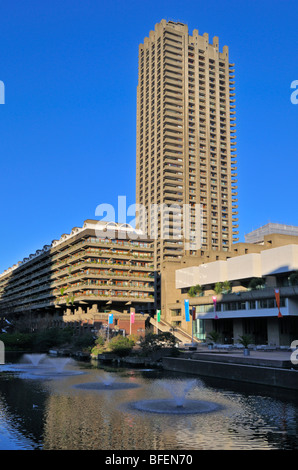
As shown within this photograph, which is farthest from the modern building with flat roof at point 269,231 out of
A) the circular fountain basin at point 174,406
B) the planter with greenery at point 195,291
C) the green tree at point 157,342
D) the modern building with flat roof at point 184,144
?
the circular fountain basin at point 174,406

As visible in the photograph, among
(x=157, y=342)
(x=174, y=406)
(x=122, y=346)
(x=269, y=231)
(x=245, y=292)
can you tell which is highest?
(x=269, y=231)

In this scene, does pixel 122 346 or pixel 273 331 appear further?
pixel 273 331

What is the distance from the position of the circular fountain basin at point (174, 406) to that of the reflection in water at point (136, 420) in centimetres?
56

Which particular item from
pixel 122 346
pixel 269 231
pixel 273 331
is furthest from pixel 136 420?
pixel 269 231

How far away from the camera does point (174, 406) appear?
26047 mm

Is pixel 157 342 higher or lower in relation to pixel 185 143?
lower

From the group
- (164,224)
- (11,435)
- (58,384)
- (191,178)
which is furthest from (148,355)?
(191,178)

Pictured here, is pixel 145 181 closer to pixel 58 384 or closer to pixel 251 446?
pixel 58 384

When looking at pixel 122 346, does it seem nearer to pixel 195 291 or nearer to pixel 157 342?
pixel 157 342

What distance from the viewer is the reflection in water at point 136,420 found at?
60.4ft

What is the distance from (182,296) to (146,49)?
4969 inches

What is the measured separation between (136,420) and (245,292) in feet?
198

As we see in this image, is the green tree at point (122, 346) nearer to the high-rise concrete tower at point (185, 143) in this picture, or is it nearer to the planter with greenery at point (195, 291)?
the planter with greenery at point (195, 291)

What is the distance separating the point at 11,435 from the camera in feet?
64.4
